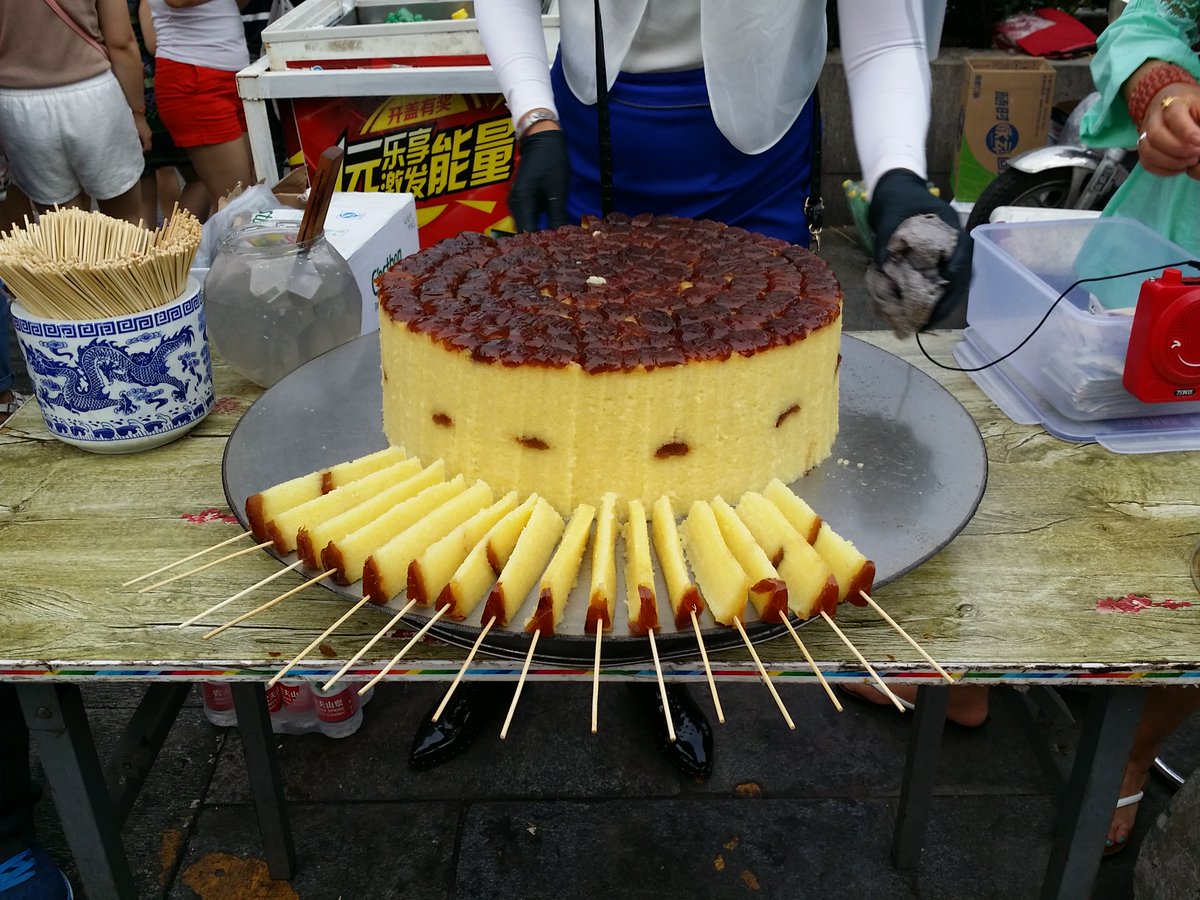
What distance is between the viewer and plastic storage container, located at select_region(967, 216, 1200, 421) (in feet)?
6.99

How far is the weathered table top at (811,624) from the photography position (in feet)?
5.17

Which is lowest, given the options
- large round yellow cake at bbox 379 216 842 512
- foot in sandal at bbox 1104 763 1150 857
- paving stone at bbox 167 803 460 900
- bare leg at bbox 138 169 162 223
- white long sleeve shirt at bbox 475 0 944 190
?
paving stone at bbox 167 803 460 900

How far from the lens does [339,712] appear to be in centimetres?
309

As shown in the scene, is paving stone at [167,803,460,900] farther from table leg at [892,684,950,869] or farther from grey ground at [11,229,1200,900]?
table leg at [892,684,950,869]

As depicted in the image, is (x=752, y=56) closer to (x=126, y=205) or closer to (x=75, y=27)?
(x=75, y=27)

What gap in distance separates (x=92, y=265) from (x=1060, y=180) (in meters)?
5.24

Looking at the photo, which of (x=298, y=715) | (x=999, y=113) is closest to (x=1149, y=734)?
(x=298, y=715)

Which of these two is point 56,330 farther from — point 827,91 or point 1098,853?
point 827,91

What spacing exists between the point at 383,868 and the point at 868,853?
53.6 inches

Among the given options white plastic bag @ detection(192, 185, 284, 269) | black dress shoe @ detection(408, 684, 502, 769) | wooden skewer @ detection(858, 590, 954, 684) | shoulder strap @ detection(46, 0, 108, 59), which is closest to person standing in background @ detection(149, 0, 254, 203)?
shoulder strap @ detection(46, 0, 108, 59)

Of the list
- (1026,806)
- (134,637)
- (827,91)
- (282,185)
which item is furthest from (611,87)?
(827,91)

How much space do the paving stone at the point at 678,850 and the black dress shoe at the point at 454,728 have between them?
0.77ft

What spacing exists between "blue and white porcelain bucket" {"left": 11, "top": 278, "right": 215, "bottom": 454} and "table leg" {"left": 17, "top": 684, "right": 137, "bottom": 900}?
0.57 m

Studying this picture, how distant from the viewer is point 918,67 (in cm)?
226
